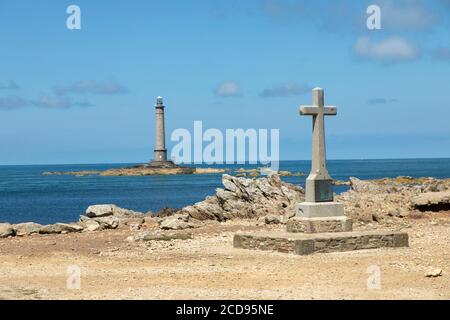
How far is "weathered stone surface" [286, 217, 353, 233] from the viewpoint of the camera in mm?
18969

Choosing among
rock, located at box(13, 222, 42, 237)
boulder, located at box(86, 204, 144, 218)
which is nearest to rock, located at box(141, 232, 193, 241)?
rock, located at box(13, 222, 42, 237)

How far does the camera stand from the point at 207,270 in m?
15.3

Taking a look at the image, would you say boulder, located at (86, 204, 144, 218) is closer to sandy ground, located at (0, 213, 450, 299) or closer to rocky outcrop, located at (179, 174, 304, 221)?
rocky outcrop, located at (179, 174, 304, 221)

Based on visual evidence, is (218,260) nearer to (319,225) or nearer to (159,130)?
(319,225)

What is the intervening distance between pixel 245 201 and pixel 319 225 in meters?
10.0

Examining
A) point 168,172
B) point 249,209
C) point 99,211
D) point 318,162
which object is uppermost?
point 318,162

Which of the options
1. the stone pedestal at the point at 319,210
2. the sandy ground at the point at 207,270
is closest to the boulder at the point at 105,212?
the sandy ground at the point at 207,270

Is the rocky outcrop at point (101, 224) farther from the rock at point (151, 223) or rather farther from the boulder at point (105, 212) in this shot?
the boulder at point (105, 212)

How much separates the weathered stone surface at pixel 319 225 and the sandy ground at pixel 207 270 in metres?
1.49

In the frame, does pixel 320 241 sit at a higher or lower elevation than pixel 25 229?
higher

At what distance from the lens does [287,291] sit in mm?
12625

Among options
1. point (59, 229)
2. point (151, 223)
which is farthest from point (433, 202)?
point (59, 229)

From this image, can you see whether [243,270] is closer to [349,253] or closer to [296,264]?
[296,264]
